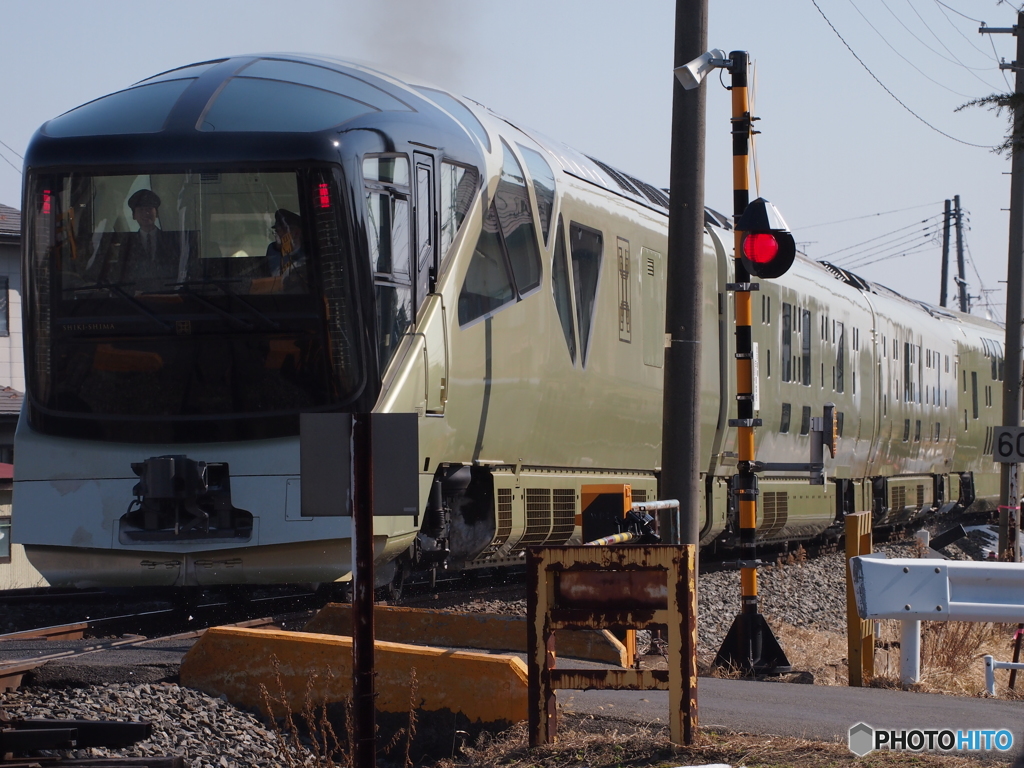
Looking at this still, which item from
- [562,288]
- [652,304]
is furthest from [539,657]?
[652,304]

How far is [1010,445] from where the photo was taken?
618 inches

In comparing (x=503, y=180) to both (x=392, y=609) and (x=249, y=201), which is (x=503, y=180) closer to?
(x=249, y=201)

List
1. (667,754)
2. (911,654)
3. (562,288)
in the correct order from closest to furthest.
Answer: (667,754) → (911,654) → (562,288)

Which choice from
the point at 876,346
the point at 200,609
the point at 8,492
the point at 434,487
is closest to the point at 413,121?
the point at 434,487

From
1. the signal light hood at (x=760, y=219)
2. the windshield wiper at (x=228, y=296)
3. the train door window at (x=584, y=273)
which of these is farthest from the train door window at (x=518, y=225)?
the windshield wiper at (x=228, y=296)

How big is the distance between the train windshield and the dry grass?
3.33m

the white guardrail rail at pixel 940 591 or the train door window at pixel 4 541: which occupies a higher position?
the white guardrail rail at pixel 940 591

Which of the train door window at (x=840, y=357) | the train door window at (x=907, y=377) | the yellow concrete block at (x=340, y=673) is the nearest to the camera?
the yellow concrete block at (x=340, y=673)

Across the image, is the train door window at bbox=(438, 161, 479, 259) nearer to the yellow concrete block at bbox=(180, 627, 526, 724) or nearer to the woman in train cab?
the woman in train cab

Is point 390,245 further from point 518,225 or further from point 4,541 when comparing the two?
point 4,541

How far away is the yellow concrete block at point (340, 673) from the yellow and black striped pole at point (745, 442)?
2.56m

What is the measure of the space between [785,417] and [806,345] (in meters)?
1.25

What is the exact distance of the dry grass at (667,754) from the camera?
18.0ft

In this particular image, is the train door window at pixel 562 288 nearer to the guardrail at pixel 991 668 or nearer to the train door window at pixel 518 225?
the train door window at pixel 518 225
